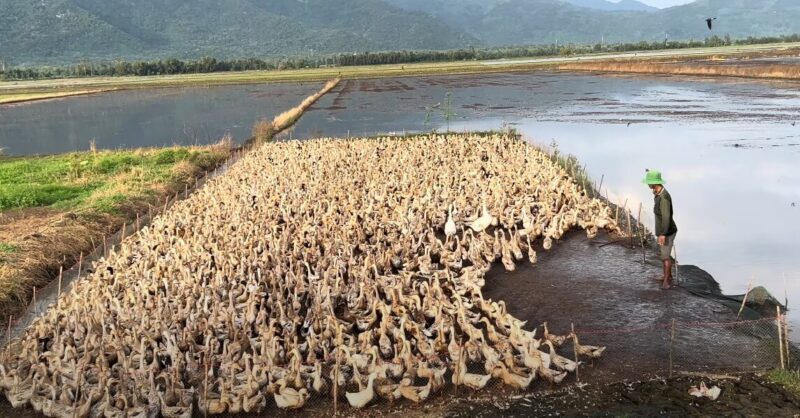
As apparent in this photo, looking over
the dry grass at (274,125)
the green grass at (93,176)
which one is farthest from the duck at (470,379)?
the dry grass at (274,125)

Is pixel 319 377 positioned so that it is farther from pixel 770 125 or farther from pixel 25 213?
pixel 770 125

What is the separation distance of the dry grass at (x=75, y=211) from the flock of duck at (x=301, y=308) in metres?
1.83

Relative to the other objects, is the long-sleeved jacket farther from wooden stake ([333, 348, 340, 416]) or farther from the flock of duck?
wooden stake ([333, 348, 340, 416])

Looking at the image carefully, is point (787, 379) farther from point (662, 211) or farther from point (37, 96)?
point (37, 96)

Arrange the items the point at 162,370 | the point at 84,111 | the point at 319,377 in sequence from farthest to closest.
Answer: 1. the point at 84,111
2. the point at 162,370
3. the point at 319,377

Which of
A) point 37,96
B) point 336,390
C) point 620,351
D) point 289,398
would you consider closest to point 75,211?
point 289,398

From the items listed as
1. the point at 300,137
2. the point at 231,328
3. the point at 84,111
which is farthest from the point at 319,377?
the point at 84,111

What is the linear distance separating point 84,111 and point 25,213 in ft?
132

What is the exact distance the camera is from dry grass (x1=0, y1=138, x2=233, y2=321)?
532 inches

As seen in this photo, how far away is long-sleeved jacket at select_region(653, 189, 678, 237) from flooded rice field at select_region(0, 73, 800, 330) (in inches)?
96.8

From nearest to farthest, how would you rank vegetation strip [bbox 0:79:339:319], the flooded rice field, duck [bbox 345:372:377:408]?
duck [bbox 345:372:377:408]
vegetation strip [bbox 0:79:339:319]
the flooded rice field

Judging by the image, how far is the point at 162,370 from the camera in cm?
900

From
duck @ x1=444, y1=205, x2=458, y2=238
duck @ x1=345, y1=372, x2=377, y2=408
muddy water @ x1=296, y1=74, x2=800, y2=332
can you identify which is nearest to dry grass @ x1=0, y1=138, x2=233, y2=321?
duck @ x1=345, y1=372, x2=377, y2=408

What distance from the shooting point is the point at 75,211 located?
1795cm
